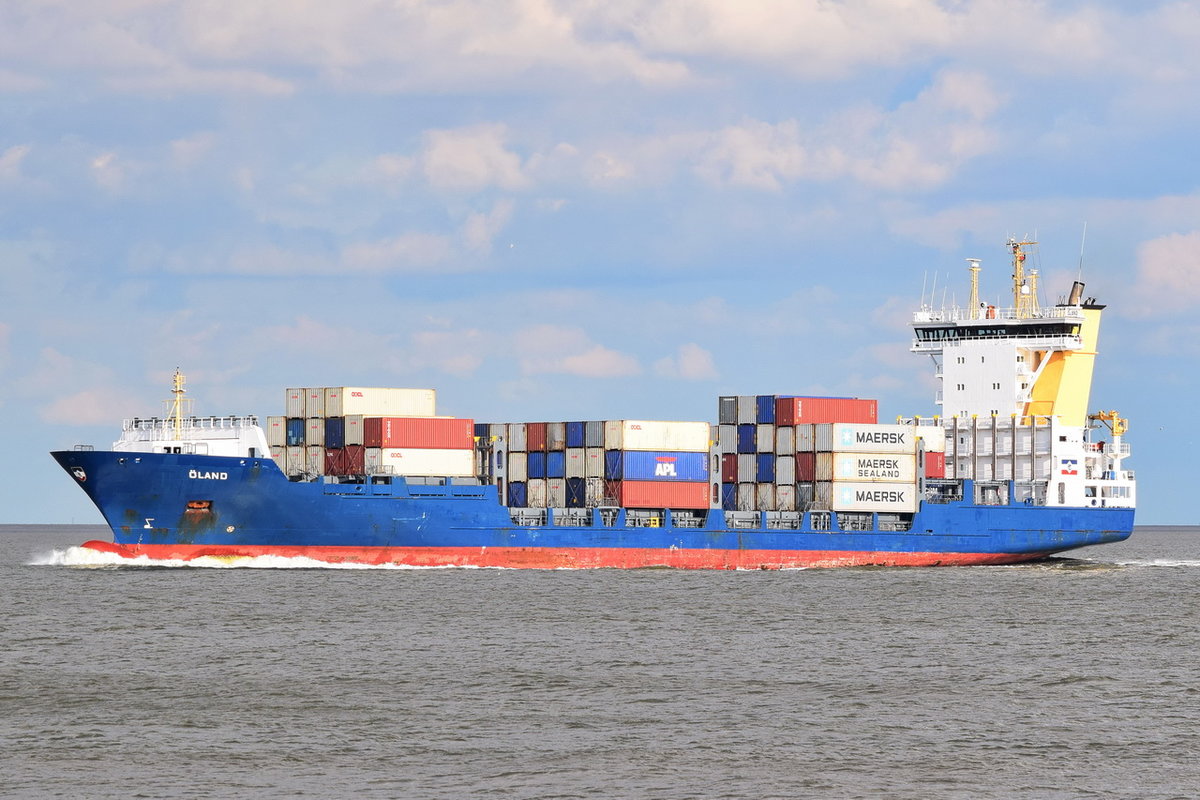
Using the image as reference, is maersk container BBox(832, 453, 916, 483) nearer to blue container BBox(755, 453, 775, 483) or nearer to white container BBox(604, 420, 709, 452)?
blue container BBox(755, 453, 775, 483)

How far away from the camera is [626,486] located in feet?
194

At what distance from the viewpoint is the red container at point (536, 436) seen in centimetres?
6047

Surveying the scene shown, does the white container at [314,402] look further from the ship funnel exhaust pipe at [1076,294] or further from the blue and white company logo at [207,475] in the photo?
the ship funnel exhaust pipe at [1076,294]

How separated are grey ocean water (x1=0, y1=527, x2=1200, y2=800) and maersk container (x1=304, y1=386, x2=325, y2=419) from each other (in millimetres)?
7816

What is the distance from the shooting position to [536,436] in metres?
60.7

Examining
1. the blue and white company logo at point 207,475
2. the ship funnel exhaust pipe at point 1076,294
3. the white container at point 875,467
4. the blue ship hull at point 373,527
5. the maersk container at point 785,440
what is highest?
the ship funnel exhaust pipe at point 1076,294

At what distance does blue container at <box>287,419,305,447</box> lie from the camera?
191ft

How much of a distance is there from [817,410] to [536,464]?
1094 centimetres

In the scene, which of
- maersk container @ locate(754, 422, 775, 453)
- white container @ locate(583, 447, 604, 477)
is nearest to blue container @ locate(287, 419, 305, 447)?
white container @ locate(583, 447, 604, 477)

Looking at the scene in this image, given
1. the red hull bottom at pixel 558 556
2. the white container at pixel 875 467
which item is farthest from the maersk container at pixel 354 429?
the white container at pixel 875 467

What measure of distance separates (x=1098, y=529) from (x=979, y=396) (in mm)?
7577

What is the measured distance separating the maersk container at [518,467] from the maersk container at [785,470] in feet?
31.9

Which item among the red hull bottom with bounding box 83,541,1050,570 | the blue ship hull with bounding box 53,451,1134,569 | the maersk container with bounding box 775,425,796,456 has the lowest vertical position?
the red hull bottom with bounding box 83,541,1050,570

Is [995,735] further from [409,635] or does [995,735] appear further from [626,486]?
[626,486]
